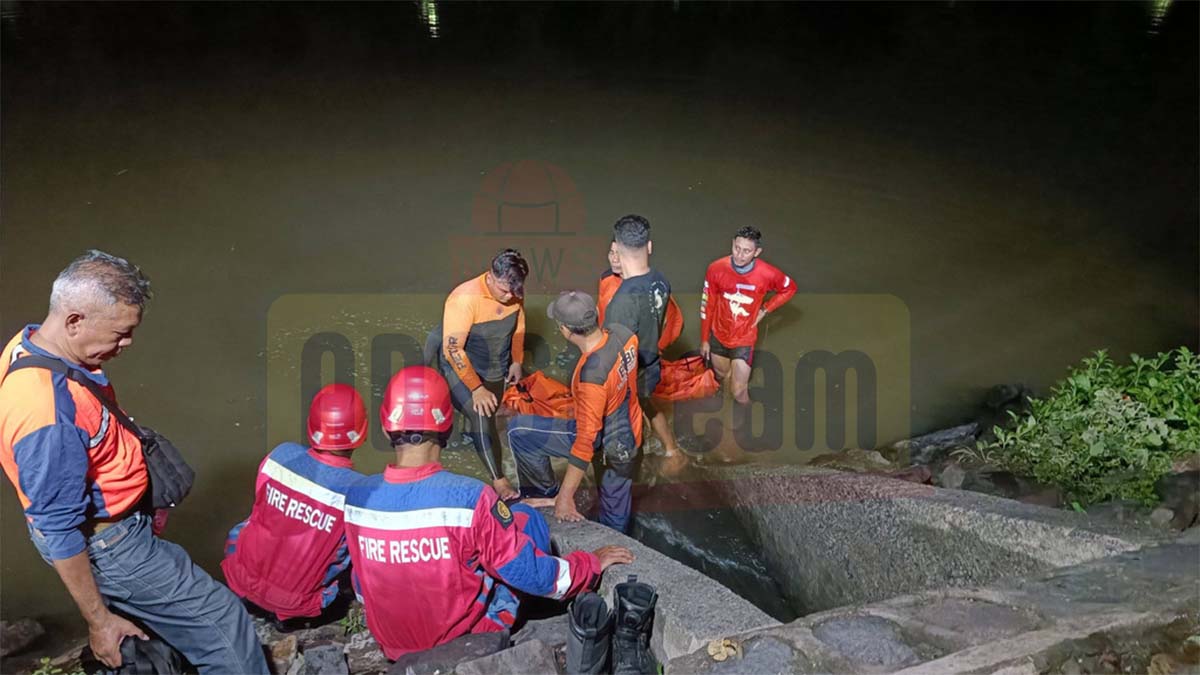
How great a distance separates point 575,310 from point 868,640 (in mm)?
2028

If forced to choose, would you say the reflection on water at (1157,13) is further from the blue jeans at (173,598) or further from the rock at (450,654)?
the blue jeans at (173,598)

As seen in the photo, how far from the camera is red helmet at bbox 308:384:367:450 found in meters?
3.54

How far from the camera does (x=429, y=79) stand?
11.2m

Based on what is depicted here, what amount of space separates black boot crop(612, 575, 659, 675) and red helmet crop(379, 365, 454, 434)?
0.89m

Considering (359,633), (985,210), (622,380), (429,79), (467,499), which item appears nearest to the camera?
(467,499)

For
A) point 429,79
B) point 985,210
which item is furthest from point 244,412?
point 985,210

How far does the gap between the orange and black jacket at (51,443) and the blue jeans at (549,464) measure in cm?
224

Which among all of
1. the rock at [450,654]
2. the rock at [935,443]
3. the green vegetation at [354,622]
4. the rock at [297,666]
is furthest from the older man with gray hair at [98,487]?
the rock at [935,443]

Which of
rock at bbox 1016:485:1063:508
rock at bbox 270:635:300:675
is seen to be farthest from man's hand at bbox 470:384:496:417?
rock at bbox 1016:485:1063:508

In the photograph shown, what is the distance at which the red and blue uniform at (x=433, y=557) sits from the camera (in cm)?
313

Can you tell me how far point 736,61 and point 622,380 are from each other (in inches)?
350

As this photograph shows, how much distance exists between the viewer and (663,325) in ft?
18.4

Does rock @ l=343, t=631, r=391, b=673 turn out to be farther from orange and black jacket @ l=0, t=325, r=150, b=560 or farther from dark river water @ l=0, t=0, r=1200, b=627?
dark river water @ l=0, t=0, r=1200, b=627

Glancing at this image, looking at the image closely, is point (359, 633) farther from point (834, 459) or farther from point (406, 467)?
point (834, 459)
